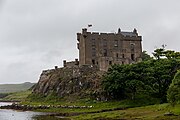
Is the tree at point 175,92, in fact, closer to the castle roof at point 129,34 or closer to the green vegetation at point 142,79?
the green vegetation at point 142,79

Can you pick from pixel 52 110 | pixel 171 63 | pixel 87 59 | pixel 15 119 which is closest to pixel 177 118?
pixel 15 119

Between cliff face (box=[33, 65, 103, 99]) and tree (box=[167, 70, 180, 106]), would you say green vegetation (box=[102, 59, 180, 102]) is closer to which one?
cliff face (box=[33, 65, 103, 99])

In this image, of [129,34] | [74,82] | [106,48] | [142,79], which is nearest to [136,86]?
[142,79]

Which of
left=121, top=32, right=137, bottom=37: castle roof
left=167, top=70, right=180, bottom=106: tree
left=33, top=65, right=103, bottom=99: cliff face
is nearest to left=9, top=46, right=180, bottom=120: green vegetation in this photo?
left=33, top=65, right=103, bottom=99: cliff face

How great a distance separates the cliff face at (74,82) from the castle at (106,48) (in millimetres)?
5470

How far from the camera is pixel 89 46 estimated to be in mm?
142875

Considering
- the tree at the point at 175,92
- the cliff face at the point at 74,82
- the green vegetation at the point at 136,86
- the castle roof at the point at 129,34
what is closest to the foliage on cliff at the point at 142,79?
the green vegetation at the point at 136,86

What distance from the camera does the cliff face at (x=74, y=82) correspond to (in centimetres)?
12888

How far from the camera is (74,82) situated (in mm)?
137250

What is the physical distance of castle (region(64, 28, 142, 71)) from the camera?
143 m

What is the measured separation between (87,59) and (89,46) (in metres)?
5.13

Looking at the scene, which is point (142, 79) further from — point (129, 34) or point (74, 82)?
point (129, 34)

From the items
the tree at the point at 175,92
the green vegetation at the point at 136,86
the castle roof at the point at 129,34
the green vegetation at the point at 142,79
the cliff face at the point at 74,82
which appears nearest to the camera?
the tree at the point at 175,92

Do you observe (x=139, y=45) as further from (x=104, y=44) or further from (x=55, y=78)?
(x=55, y=78)
